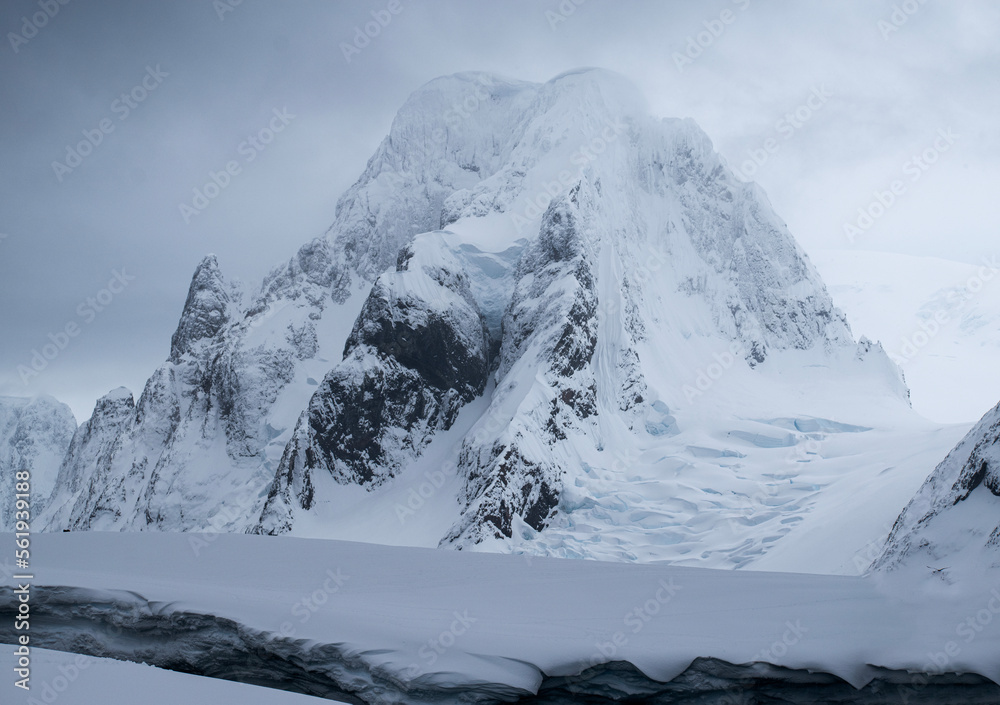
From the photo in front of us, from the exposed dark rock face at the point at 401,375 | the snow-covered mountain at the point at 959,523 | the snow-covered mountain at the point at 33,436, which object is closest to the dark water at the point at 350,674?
the snow-covered mountain at the point at 959,523

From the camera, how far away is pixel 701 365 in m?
65.2

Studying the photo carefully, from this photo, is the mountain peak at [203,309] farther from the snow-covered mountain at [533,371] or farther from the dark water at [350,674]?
the dark water at [350,674]

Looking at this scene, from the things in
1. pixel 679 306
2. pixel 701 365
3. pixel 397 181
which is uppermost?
pixel 397 181

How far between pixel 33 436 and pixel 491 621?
6670 inches

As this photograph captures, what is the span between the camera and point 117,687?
160 inches

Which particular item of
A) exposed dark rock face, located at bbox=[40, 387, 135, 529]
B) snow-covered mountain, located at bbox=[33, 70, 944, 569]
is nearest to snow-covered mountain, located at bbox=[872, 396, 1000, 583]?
snow-covered mountain, located at bbox=[33, 70, 944, 569]

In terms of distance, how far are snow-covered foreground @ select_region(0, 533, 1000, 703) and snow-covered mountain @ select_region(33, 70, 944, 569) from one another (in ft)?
84.2

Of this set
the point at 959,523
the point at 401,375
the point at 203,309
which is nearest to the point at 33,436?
the point at 203,309

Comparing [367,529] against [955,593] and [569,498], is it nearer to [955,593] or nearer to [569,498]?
[569,498]

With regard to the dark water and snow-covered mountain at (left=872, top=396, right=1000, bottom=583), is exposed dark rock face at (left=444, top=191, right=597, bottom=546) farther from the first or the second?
the dark water

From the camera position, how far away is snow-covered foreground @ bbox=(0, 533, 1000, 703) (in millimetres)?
3996

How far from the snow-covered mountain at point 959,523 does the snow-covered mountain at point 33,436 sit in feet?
521

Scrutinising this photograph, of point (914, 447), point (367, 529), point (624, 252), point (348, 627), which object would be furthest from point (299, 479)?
point (348, 627)

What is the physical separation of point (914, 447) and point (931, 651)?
4277 cm
